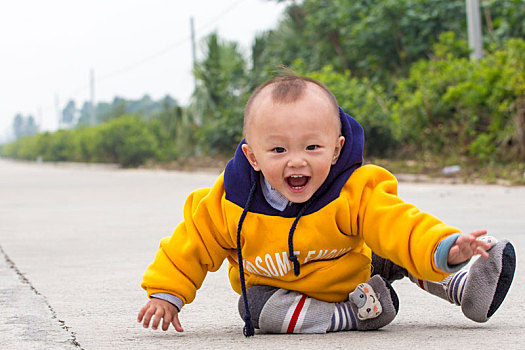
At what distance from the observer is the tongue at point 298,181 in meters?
2.57

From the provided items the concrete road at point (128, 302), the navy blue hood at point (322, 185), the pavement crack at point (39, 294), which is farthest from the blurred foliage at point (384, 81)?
the navy blue hood at point (322, 185)

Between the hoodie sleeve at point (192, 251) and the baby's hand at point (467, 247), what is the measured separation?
869mm

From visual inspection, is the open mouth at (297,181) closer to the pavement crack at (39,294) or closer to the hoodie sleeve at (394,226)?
the hoodie sleeve at (394,226)

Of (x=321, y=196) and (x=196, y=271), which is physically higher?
(x=321, y=196)

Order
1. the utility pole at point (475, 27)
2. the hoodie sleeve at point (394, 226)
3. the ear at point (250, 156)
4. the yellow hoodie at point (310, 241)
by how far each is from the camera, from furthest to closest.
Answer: the utility pole at point (475, 27), the ear at point (250, 156), the yellow hoodie at point (310, 241), the hoodie sleeve at point (394, 226)

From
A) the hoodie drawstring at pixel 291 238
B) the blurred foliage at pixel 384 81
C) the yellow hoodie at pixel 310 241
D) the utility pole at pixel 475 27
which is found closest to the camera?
the yellow hoodie at pixel 310 241

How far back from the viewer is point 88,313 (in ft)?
10.3

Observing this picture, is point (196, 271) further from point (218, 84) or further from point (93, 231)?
point (218, 84)

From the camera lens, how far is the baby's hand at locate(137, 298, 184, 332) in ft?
8.73

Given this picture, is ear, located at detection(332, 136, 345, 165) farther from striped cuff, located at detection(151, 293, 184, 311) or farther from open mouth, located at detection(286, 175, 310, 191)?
striped cuff, located at detection(151, 293, 184, 311)

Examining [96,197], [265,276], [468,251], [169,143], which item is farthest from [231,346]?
[169,143]

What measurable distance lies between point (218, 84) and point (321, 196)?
2065cm

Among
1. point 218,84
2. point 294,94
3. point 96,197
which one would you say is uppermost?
point 218,84

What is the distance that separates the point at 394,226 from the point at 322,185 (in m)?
0.29
